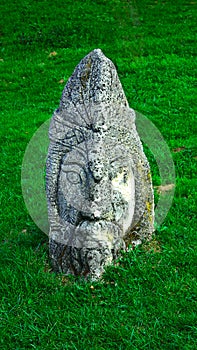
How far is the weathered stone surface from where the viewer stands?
14.6 ft

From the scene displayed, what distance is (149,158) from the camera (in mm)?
7578

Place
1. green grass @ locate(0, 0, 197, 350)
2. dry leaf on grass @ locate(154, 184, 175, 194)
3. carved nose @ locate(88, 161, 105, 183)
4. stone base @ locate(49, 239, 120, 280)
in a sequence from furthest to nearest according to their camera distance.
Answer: dry leaf on grass @ locate(154, 184, 175, 194)
stone base @ locate(49, 239, 120, 280)
carved nose @ locate(88, 161, 105, 183)
green grass @ locate(0, 0, 197, 350)

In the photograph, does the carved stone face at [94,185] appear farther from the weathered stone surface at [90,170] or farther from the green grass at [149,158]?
the green grass at [149,158]

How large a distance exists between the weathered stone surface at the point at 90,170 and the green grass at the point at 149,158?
0.24 m

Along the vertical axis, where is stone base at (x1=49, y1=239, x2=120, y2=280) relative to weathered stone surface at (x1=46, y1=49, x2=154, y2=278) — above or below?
below

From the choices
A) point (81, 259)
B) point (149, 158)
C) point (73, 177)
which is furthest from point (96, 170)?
point (149, 158)

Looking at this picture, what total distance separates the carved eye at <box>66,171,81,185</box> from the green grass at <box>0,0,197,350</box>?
789 millimetres

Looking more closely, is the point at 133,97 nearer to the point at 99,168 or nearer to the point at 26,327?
the point at 99,168

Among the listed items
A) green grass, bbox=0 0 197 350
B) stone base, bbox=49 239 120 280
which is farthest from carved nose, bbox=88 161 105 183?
green grass, bbox=0 0 197 350

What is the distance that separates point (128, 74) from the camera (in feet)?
35.6

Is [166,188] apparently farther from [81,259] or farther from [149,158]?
[81,259]

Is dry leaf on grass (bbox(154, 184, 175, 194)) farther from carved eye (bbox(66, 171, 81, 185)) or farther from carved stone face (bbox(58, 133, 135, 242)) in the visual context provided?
carved eye (bbox(66, 171, 81, 185))

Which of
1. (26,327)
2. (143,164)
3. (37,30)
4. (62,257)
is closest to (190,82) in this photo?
(37,30)

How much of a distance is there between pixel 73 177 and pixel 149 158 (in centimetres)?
318
